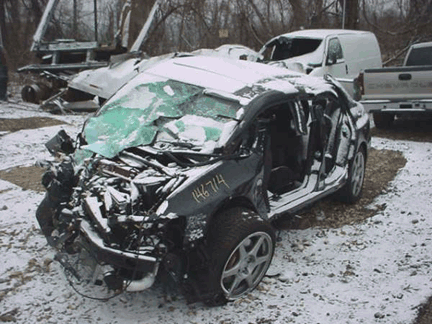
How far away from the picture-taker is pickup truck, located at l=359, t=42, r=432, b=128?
8731mm

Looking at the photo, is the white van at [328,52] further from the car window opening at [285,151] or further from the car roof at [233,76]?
the car window opening at [285,151]

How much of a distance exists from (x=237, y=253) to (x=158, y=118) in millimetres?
1395

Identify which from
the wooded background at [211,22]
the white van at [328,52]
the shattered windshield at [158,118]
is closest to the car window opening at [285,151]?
the shattered windshield at [158,118]

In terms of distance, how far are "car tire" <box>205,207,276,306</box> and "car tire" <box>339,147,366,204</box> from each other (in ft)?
6.67

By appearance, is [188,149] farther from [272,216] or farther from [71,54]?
[71,54]

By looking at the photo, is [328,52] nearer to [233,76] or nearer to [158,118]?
[233,76]

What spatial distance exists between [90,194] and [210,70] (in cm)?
179

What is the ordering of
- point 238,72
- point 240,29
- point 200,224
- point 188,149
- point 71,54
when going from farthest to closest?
point 240,29 → point 71,54 → point 238,72 → point 188,149 → point 200,224

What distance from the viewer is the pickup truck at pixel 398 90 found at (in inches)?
344

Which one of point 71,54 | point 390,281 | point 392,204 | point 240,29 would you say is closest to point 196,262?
point 390,281

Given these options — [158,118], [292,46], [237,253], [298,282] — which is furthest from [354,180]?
[292,46]

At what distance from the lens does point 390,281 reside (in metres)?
Result: 3.90

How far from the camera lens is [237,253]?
3.52 m

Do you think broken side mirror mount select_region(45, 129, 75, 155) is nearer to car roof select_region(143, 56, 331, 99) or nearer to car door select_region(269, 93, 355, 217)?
car roof select_region(143, 56, 331, 99)
